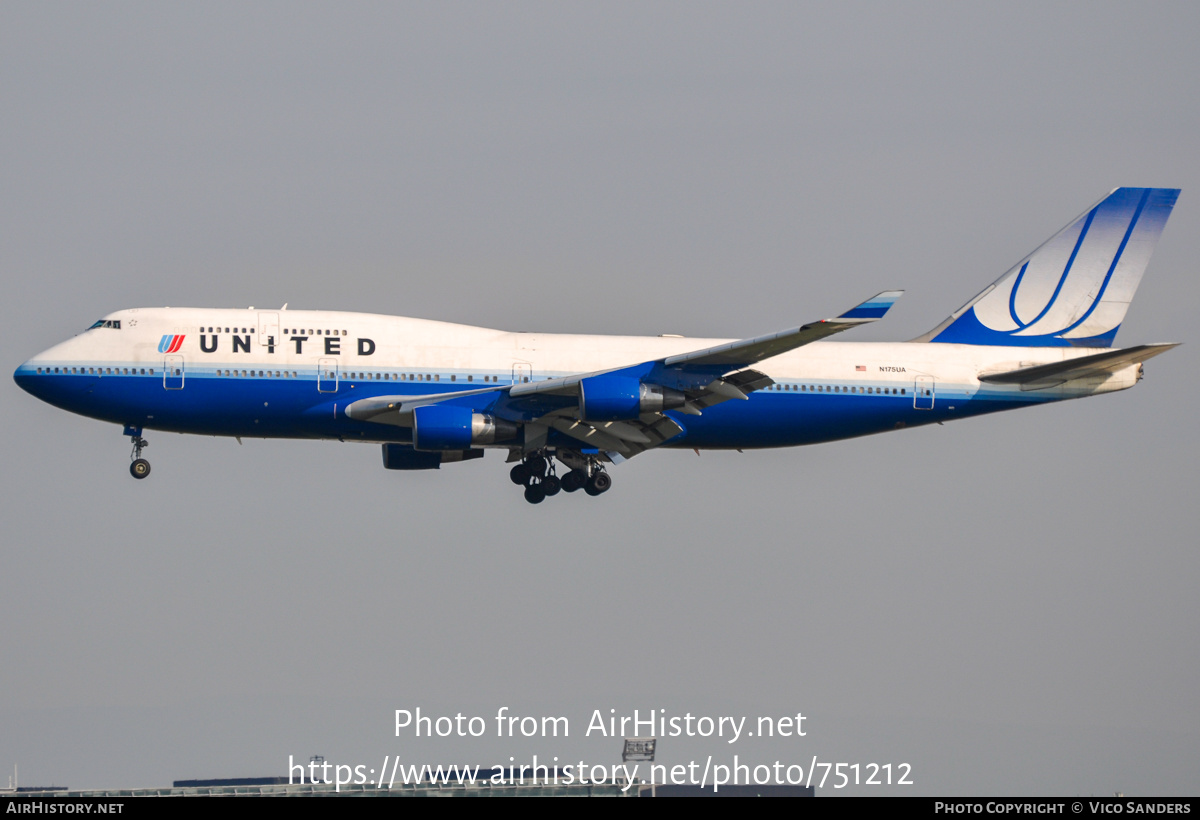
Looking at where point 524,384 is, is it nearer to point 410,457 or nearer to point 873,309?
point 410,457

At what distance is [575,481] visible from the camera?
4788 cm

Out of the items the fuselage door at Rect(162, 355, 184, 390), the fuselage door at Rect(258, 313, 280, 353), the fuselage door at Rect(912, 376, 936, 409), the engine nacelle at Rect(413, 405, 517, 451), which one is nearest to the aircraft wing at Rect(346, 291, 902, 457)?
the engine nacelle at Rect(413, 405, 517, 451)

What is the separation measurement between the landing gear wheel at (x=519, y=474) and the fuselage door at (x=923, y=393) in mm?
12200

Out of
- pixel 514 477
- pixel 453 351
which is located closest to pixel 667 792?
pixel 514 477

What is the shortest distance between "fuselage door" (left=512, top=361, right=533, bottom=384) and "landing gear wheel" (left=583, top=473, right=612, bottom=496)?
4.19m

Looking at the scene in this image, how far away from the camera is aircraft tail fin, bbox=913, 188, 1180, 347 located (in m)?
51.0

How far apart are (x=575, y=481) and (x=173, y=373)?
1239cm

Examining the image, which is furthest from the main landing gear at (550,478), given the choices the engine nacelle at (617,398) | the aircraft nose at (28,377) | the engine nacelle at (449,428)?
the aircraft nose at (28,377)

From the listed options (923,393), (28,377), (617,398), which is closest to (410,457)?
(617,398)

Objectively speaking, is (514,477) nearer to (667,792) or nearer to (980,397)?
(980,397)

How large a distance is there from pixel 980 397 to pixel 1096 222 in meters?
8.48

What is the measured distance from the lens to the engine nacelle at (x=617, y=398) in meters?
42.5
